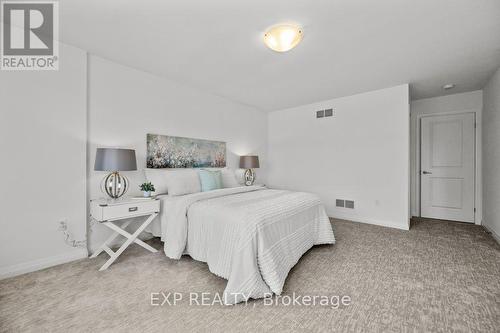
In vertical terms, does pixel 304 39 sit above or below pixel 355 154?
above

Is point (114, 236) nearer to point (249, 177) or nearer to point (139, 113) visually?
point (139, 113)

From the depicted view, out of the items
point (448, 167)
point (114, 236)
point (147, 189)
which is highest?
point (448, 167)

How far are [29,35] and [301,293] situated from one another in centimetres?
367

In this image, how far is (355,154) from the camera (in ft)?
13.9

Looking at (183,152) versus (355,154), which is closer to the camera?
(183,152)

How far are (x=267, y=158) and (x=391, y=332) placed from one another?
437cm

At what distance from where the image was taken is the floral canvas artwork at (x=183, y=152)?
3.27 metres

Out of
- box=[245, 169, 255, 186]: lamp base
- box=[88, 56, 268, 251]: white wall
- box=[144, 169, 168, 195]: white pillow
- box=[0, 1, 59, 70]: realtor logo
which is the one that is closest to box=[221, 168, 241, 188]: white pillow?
box=[88, 56, 268, 251]: white wall

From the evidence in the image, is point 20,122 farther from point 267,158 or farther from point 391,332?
point 267,158

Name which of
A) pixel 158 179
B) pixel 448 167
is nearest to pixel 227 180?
pixel 158 179

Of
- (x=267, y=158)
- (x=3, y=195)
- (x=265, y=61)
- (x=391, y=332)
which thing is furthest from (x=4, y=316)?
(x=267, y=158)

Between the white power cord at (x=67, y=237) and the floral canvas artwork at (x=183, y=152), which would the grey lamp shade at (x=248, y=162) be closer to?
the floral canvas artwork at (x=183, y=152)

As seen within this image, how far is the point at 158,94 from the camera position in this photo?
3.34m

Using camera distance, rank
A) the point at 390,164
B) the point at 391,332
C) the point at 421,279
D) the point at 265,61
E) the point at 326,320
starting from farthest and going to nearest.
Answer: the point at 390,164, the point at 265,61, the point at 421,279, the point at 326,320, the point at 391,332
